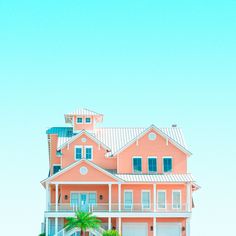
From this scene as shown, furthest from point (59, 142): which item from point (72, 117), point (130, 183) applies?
point (130, 183)

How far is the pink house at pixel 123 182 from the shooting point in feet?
238

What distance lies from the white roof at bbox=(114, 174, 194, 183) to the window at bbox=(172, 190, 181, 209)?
1.38 metres

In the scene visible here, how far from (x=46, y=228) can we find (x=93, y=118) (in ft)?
40.1

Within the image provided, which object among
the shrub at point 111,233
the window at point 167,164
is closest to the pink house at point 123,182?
the window at point 167,164

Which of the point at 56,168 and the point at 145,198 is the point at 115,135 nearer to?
the point at 56,168

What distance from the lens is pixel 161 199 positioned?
74438mm

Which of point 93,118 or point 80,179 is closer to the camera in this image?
point 80,179

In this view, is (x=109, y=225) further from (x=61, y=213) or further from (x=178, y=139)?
(x=178, y=139)

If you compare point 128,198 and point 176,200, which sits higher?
point 128,198

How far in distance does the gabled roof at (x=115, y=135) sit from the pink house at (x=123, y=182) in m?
0.10

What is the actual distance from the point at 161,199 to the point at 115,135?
8336 millimetres

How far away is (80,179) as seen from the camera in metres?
72.6

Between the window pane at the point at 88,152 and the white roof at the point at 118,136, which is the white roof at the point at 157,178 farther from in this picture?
the window pane at the point at 88,152

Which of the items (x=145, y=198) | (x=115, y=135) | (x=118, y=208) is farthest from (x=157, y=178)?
(x=115, y=135)
